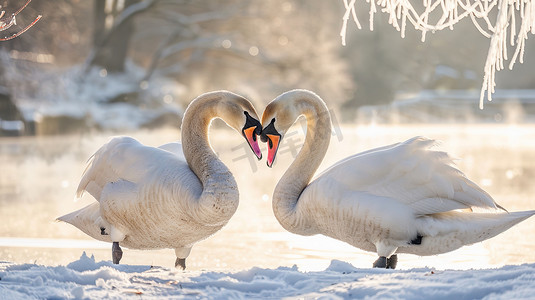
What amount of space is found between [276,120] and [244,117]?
41 centimetres

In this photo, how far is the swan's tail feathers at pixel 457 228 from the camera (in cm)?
519

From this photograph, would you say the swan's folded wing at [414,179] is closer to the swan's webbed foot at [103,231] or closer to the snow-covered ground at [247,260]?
the snow-covered ground at [247,260]

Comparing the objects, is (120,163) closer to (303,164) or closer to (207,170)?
(207,170)

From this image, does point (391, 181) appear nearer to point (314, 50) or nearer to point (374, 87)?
point (314, 50)

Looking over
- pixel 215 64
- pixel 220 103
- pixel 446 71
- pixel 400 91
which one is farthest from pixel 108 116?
pixel 446 71

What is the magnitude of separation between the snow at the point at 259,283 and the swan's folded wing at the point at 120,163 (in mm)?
1069

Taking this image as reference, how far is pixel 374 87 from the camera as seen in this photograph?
38.4 metres

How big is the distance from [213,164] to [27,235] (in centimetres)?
283

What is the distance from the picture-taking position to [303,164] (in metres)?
5.91

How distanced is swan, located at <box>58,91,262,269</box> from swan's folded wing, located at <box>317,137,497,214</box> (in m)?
0.67

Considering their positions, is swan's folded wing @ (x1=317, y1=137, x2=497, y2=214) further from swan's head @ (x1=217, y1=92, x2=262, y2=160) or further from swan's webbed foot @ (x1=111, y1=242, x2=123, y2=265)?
swan's webbed foot @ (x1=111, y1=242, x2=123, y2=265)

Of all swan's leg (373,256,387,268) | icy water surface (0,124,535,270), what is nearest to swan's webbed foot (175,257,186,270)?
icy water surface (0,124,535,270)

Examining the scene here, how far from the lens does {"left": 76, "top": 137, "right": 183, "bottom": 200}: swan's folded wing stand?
5.36m

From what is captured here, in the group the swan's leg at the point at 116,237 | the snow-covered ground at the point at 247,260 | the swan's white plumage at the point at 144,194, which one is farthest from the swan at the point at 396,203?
the swan's leg at the point at 116,237
